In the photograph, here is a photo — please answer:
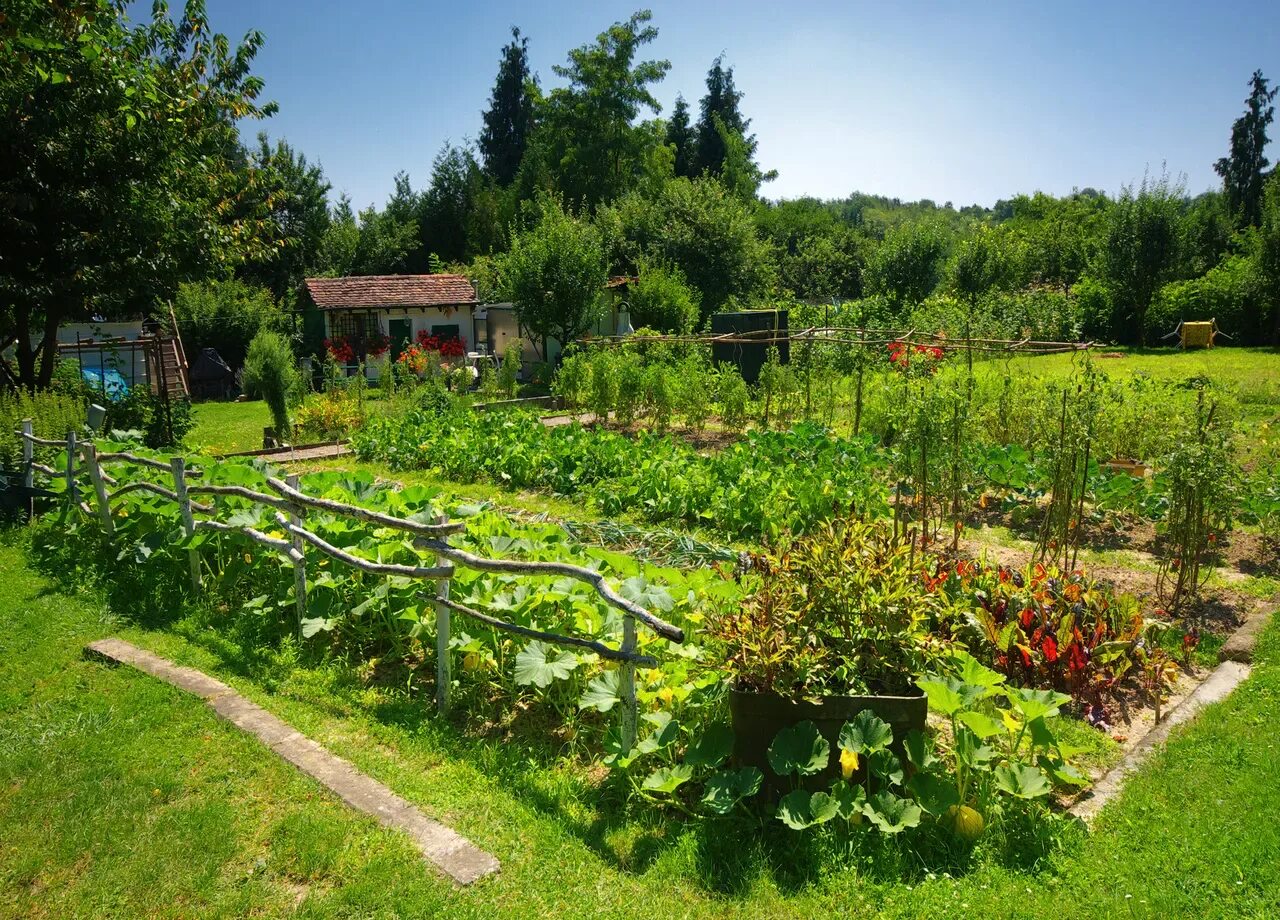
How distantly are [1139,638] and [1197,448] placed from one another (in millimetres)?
1783

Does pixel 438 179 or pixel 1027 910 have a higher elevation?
pixel 438 179

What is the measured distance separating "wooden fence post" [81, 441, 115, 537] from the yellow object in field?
85.5 feet

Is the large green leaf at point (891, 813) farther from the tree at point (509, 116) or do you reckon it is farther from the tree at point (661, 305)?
the tree at point (509, 116)

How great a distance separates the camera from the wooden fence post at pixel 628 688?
360 centimetres

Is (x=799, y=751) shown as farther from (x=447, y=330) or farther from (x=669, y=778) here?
(x=447, y=330)

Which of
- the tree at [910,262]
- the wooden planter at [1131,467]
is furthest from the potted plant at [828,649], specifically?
the tree at [910,262]

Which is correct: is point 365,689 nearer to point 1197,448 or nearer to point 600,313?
point 1197,448

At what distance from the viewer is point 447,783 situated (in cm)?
372

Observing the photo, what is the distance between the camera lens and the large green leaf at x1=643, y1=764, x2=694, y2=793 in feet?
11.1

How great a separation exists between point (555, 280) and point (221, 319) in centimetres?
1199

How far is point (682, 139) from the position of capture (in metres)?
46.6

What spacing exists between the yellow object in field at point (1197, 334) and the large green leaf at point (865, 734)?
25.0m

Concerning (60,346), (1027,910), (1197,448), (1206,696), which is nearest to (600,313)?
(60,346)

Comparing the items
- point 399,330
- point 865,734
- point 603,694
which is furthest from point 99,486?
point 399,330
